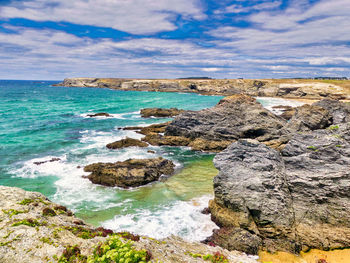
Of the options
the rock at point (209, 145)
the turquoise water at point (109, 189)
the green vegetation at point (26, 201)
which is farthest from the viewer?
the rock at point (209, 145)

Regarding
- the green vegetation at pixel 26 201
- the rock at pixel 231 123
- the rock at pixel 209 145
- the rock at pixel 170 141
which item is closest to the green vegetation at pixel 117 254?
the green vegetation at pixel 26 201

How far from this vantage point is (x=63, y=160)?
103ft

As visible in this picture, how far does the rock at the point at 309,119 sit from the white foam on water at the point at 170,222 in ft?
75.5

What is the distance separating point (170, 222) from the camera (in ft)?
57.4

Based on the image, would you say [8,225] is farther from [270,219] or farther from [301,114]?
[301,114]

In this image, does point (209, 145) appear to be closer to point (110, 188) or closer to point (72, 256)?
point (110, 188)

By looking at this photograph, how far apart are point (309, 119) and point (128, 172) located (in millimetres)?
28620

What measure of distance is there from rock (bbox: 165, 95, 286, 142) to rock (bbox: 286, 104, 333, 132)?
2.34 m

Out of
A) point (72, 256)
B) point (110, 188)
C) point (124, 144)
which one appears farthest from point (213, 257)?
point (124, 144)

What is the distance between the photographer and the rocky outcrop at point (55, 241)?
889cm

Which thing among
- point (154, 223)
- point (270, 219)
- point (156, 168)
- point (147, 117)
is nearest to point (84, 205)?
point (154, 223)

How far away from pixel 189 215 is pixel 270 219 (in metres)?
6.28

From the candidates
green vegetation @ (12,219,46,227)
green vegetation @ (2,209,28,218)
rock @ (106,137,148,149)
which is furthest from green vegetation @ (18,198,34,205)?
rock @ (106,137,148,149)

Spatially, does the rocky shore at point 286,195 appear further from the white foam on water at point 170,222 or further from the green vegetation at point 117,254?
the green vegetation at point 117,254
